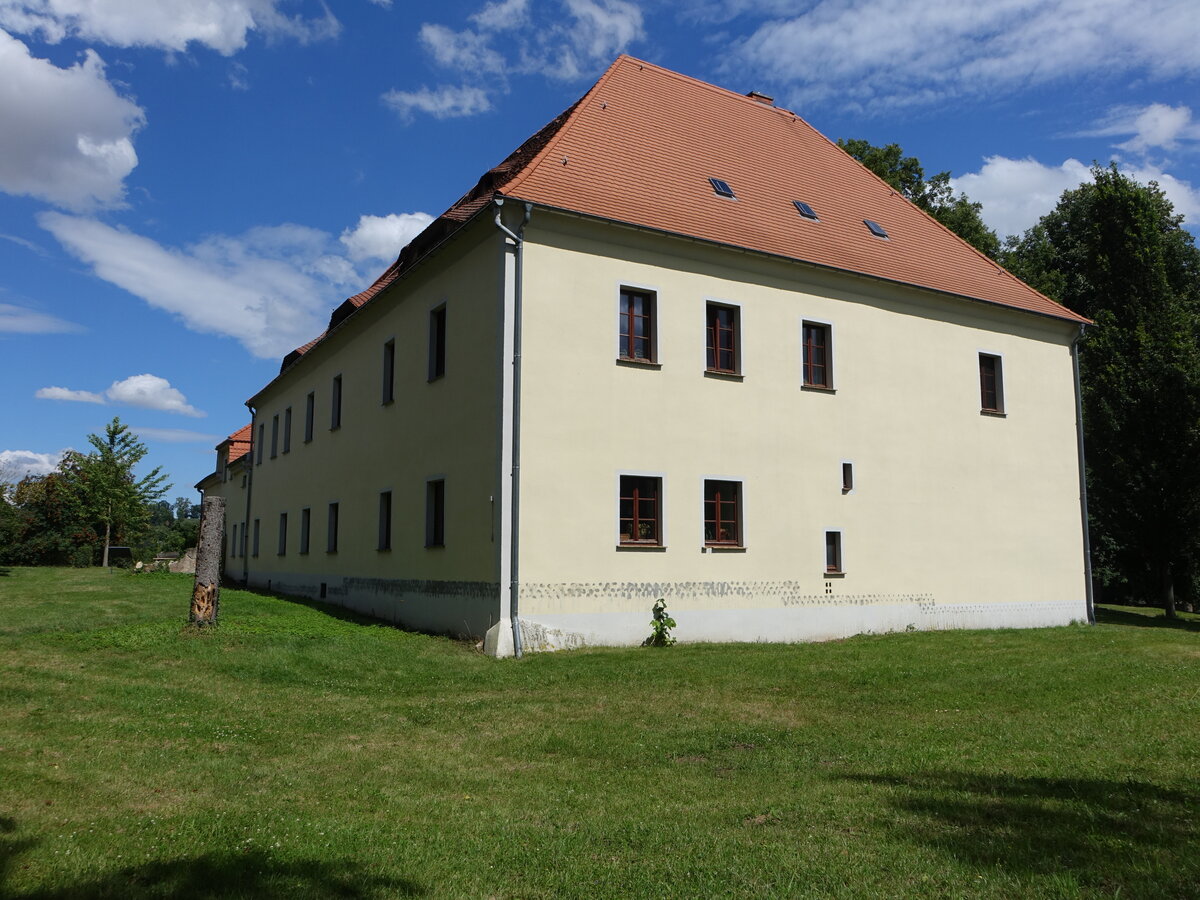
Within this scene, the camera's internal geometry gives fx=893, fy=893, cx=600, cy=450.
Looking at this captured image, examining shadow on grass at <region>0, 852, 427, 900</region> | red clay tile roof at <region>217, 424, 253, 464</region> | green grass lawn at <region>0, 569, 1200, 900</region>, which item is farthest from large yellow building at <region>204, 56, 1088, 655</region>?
red clay tile roof at <region>217, 424, 253, 464</region>

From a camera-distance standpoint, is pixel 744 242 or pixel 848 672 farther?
pixel 744 242

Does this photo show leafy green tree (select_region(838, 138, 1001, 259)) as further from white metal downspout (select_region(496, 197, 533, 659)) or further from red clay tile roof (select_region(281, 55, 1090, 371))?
white metal downspout (select_region(496, 197, 533, 659))

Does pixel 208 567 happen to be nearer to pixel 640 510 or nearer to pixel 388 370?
pixel 640 510

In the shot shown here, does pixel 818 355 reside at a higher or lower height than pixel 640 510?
higher

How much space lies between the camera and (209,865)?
4.57m

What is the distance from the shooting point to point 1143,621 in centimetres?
2470

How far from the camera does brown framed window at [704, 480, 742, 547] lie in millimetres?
16625

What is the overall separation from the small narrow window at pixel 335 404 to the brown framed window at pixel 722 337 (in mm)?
11575

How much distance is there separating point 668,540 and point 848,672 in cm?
450

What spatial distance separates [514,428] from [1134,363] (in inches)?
895

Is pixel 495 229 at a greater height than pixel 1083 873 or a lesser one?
greater

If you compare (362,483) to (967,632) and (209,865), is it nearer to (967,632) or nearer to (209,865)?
(967,632)

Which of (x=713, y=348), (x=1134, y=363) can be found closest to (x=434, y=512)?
(x=713, y=348)

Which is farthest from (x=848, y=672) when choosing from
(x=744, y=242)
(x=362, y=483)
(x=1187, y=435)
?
(x=1187, y=435)
